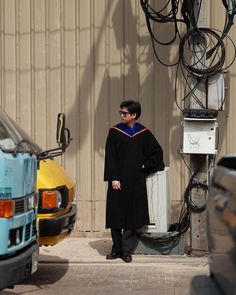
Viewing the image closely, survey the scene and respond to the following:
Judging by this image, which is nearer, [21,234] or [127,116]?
[21,234]

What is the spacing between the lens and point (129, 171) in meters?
7.47

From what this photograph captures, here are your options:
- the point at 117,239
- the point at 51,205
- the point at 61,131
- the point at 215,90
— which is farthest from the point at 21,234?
the point at 215,90

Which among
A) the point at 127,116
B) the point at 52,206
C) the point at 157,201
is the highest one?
the point at 127,116

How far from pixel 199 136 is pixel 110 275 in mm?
2050

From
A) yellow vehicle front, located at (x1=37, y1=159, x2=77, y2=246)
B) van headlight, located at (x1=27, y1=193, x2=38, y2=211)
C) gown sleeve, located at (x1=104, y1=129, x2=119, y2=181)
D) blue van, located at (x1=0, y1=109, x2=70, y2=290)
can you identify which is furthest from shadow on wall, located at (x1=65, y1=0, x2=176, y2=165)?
van headlight, located at (x1=27, y1=193, x2=38, y2=211)

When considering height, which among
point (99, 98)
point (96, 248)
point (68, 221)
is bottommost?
point (96, 248)

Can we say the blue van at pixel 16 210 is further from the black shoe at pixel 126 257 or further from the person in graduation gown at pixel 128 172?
the black shoe at pixel 126 257

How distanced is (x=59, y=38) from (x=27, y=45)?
52 centimetres

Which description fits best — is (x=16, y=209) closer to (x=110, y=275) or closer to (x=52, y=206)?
(x=52, y=206)

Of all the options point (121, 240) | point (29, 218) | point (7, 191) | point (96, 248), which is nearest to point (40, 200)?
point (29, 218)

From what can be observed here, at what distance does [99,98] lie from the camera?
9250 millimetres

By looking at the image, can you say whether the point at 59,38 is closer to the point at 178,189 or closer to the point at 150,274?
the point at 178,189

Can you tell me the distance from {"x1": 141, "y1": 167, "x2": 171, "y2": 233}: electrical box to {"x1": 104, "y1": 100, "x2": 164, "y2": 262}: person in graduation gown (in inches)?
4.3

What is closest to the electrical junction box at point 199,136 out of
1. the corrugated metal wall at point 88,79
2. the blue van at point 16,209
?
the corrugated metal wall at point 88,79
